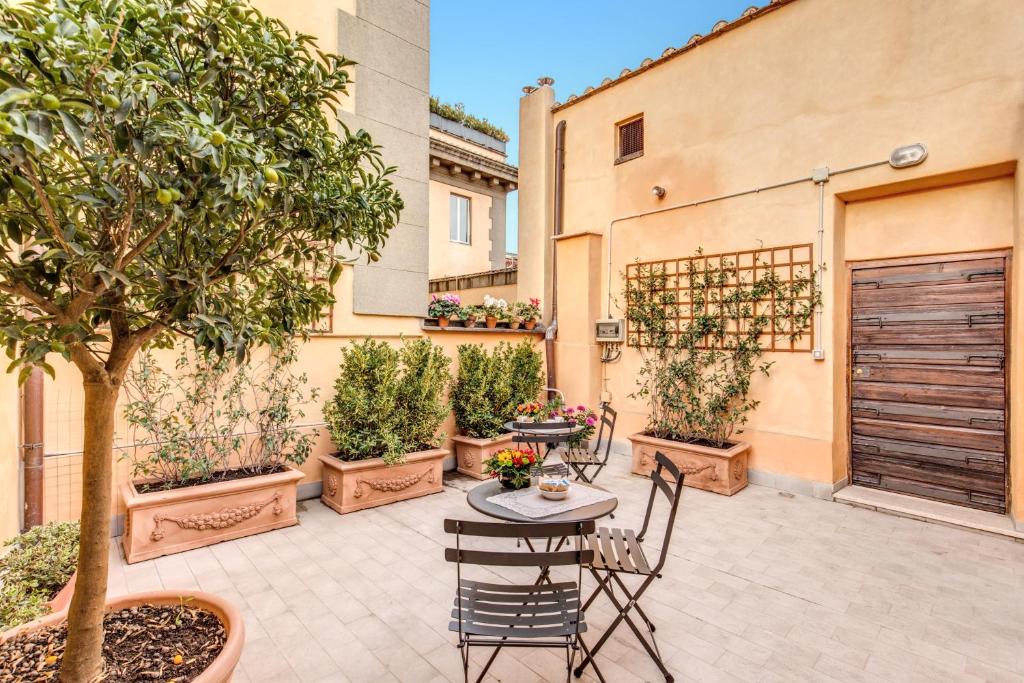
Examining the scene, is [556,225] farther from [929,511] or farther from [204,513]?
[204,513]

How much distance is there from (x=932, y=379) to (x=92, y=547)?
A: 605 cm

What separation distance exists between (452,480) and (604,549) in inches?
120

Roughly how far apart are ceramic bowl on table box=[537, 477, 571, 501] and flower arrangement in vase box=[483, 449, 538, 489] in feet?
0.56

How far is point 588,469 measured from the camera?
19.2ft

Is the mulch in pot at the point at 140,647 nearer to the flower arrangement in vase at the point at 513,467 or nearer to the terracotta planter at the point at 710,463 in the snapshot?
the flower arrangement in vase at the point at 513,467

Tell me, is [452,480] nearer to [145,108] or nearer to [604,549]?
[604,549]

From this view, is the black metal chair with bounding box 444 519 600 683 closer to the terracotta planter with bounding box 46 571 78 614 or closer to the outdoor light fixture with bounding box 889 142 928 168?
the terracotta planter with bounding box 46 571 78 614

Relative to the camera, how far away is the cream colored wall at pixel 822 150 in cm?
409

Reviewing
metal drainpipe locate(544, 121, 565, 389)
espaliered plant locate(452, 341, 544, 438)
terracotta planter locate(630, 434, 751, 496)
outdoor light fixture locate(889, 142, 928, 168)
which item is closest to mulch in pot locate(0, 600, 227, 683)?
espaliered plant locate(452, 341, 544, 438)

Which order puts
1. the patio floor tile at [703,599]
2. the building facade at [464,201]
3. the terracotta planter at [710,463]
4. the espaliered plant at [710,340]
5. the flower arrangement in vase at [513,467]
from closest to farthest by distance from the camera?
the patio floor tile at [703,599] < the flower arrangement in vase at [513,467] < the terracotta planter at [710,463] < the espaliered plant at [710,340] < the building facade at [464,201]

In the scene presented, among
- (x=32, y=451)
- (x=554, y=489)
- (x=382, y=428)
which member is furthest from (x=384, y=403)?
(x=32, y=451)

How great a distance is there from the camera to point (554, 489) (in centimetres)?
285

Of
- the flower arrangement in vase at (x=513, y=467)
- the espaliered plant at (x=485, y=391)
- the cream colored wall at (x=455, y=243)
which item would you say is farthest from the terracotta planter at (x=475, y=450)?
the cream colored wall at (x=455, y=243)

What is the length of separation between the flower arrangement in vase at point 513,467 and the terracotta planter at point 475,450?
7.84ft
